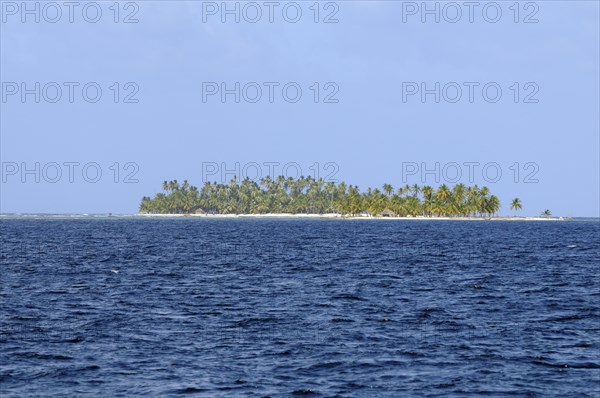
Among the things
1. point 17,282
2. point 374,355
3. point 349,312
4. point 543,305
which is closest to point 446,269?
point 543,305

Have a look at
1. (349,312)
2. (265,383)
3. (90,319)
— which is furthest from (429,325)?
(90,319)

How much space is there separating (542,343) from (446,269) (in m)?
39.0

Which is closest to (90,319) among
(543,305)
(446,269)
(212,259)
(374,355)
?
(374,355)

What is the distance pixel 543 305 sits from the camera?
4359 cm

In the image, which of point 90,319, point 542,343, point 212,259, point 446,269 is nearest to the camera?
point 542,343

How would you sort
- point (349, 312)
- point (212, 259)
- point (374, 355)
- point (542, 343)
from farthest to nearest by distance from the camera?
point (212, 259) < point (349, 312) < point (542, 343) < point (374, 355)

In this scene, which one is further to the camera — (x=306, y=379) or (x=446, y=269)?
(x=446, y=269)

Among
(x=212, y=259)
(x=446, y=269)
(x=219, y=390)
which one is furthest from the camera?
(x=212, y=259)

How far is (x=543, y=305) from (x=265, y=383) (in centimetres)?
2417

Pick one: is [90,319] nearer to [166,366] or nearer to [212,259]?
[166,366]

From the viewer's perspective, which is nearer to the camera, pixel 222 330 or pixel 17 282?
pixel 222 330

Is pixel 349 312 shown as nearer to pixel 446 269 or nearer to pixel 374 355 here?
pixel 374 355

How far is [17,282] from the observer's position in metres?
55.6

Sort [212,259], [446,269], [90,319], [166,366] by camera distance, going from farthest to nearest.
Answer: [212,259], [446,269], [90,319], [166,366]
